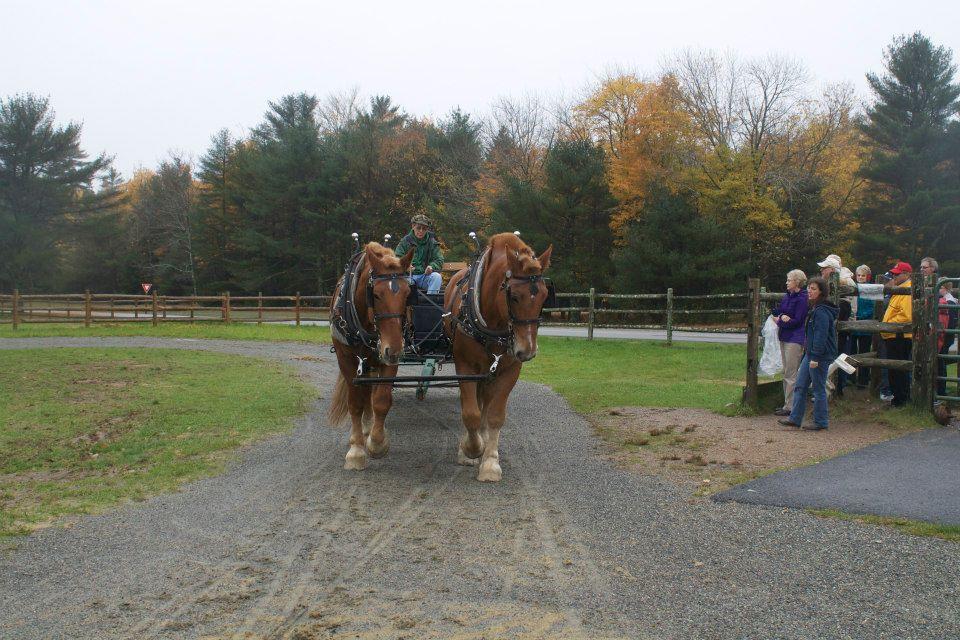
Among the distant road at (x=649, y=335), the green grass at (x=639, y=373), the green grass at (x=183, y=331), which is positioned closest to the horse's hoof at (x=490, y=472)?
the green grass at (x=639, y=373)

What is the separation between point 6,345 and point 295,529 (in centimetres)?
1798

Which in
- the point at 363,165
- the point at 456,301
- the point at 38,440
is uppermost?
the point at 363,165

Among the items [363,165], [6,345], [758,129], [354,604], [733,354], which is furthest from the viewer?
[363,165]

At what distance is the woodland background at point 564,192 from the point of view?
2959 cm

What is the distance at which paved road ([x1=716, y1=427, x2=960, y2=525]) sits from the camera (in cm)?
494

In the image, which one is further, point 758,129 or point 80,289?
point 80,289

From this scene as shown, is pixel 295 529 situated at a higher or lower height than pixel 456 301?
lower

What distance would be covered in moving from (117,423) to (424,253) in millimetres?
4288

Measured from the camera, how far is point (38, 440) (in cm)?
776

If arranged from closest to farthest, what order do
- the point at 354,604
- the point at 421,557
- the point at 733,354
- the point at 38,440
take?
the point at 354,604, the point at 421,557, the point at 38,440, the point at 733,354

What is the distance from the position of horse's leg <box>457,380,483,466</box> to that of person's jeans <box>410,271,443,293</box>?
2.13 metres

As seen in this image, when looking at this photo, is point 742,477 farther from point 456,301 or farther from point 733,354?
point 733,354

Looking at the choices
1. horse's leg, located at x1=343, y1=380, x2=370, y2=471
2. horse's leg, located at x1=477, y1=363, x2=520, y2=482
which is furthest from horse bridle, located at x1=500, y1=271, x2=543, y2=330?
horse's leg, located at x1=343, y1=380, x2=370, y2=471

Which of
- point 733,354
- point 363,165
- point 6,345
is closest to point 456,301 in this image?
point 733,354
